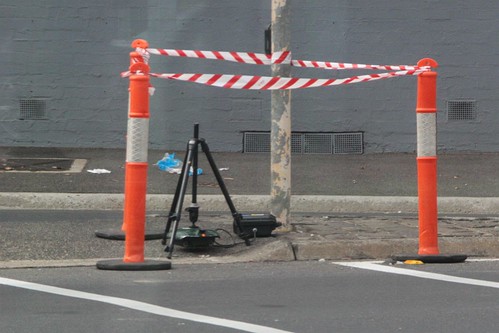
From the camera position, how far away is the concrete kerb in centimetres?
1180

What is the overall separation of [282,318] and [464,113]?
11.1 metres

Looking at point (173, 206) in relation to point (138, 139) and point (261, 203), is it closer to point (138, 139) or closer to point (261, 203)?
point (138, 139)

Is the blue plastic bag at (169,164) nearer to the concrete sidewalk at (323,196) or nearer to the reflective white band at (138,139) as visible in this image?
the concrete sidewalk at (323,196)

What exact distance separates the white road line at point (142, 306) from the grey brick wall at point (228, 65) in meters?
9.01

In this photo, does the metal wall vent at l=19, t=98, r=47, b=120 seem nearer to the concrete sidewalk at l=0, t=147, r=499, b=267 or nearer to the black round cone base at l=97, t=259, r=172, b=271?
the concrete sidewalk at l=0, t=147, r=499, b=267

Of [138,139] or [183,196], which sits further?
[183,196]

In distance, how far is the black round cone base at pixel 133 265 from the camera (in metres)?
7.89

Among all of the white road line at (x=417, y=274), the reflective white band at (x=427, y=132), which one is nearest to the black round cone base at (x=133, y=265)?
the white road line at (x=417, y=274)

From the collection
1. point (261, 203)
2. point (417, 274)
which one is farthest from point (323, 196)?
point (417, 274)

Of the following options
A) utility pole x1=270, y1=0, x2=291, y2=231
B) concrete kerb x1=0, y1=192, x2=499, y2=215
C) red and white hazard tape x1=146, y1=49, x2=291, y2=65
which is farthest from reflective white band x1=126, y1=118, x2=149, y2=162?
concrete kerb x1=0, y1=192, x2=499, y2=215

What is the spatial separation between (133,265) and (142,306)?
140 centimetres

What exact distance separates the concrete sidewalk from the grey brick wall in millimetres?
505

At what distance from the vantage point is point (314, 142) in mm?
16391

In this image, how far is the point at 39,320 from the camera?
612 centimetres
